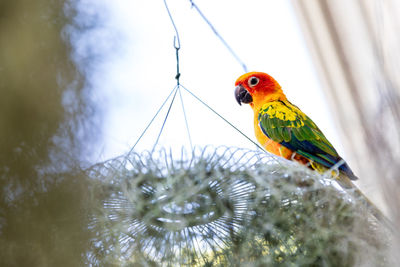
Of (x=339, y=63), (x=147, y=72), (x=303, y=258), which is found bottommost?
(x=303, y=258)

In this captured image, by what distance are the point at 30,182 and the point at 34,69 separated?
0.59 feet

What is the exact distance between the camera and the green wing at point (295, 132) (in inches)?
26.1

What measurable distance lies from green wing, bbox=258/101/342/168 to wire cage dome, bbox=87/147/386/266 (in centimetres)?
25

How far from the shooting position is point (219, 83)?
1000mm

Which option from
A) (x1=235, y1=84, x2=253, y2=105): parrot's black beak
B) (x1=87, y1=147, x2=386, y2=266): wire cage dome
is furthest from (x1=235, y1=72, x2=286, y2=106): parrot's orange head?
(x1=87, y1=147, x2=386, y2=266): wire cage dome

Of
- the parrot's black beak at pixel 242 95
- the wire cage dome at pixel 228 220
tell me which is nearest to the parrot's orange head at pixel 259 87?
the parrot's black beak at pixel 242 95

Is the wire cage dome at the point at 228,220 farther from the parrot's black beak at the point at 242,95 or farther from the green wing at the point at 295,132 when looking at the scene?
the parrot's black beak at the point at 242,95

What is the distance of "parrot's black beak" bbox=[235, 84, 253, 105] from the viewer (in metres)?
0.81

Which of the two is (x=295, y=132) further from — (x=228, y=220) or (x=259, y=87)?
(x=228, y=220)

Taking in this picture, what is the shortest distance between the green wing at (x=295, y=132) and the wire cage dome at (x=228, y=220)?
0.25 meters

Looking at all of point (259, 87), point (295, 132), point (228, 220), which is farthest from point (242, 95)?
point (228, 220)

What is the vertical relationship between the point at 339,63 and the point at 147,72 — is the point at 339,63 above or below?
below

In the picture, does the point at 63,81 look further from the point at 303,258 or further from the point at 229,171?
the point at 303,258

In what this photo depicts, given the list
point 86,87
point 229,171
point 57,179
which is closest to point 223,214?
point 229,171
